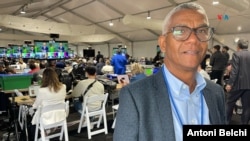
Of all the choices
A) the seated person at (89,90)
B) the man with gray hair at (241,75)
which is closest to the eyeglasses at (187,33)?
the man with gray hair at (241,75)

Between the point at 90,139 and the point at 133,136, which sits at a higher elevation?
the point at 133,136

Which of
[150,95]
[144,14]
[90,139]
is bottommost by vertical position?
[90,139]

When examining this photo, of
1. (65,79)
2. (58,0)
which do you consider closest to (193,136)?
(65,79)

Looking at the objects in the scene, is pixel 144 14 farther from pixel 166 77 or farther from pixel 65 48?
pixel 166 77

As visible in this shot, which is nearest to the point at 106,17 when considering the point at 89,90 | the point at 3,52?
the point at 3,52

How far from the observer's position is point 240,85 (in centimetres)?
372

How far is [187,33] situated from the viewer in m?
0.81

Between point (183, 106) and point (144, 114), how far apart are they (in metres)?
0.17

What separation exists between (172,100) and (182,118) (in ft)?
0.23

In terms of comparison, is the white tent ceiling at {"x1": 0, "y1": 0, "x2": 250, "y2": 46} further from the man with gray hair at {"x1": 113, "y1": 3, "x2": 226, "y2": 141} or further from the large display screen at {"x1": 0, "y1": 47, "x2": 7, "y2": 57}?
the man with gray hair at {"x1": 113, "y1": 3, "x2": 226, "y2": 141}

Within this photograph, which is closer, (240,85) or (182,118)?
(182,118)

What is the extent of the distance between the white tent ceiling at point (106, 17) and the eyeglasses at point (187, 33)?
5915 mm

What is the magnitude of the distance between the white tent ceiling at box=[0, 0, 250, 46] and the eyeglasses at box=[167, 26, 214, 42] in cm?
591

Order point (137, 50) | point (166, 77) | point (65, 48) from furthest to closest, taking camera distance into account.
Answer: point (137, 50) → point (65, 48) → point (166, 77)
